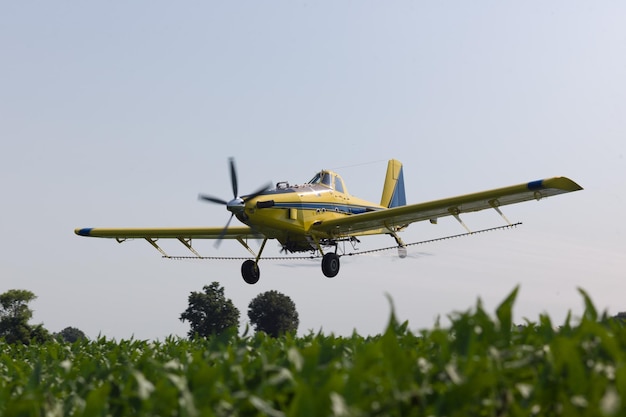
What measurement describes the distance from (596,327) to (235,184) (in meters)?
24.0

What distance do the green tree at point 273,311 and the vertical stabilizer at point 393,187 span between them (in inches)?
1916

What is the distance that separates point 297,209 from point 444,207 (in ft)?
18.4

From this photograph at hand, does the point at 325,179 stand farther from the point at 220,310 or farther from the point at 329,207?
the point at 220,310

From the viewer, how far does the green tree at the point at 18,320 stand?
251ft

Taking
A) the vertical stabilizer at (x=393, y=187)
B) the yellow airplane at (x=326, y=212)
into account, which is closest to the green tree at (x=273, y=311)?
the vertical stabilizer at (x=393, y=187)

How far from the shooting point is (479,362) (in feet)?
10.7

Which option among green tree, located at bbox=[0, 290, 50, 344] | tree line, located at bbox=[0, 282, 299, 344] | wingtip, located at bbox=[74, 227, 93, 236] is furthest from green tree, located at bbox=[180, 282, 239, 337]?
wingtip, located at bbox=[74, 227, 93, 236]

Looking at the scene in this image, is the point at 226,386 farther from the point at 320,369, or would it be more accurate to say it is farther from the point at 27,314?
the point at 27,314

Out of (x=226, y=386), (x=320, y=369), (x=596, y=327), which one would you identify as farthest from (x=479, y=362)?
(x=226, y=386)

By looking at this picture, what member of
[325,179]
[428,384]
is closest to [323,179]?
[325,179]

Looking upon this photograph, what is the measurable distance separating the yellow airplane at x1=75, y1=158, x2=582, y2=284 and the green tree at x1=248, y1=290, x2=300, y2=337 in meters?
55.9

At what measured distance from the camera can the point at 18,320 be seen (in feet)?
266

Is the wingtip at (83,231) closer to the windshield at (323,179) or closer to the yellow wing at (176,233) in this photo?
the yellow wing at (176,233)

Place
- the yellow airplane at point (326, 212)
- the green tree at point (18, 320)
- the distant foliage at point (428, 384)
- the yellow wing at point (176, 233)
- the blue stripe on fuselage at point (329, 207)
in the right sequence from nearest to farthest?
1. the distant foliage at point (428, 384)
2. the yellow airplane at point (326, 212)
3. the blue stripe on fuselage at point (329, 207)
4. the yellow wing at point (176, 233)
5. the green tree at point (18, 320)
